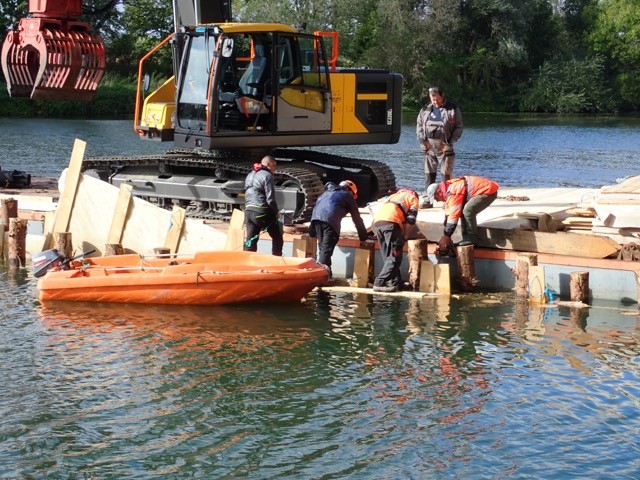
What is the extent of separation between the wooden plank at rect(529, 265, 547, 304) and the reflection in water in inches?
7.1

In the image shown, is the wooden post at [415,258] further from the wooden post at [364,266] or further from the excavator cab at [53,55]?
the excavator cab at [53,55]

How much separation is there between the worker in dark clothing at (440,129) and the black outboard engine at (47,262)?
601cm

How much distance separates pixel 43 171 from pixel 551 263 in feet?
55.6

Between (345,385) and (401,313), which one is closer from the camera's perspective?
(345,385)

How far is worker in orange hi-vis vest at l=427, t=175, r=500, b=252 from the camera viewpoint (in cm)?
1465

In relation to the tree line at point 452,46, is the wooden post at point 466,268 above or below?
below

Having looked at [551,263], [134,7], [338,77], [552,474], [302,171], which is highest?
[134,7]

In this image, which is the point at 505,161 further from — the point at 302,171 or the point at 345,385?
the point at 345,385

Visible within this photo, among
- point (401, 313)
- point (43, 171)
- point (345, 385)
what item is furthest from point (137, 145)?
point (345, 385)

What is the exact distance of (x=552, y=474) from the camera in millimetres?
9117

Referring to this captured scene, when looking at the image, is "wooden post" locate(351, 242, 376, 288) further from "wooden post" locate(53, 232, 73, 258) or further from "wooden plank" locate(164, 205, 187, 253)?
"wooden post" locate(53, 232, 73, 258)

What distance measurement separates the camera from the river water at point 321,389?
9352mm

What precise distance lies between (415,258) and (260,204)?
2.21 metres

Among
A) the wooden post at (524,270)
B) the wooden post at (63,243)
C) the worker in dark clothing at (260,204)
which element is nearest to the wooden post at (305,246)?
the worker in dark clothing at (260,204)
